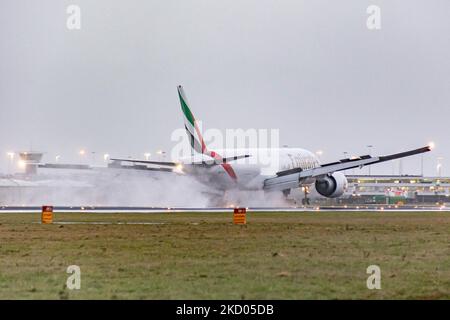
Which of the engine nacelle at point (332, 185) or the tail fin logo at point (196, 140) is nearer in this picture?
the tail fin logo at point (196, 140)

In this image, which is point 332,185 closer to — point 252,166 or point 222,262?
point 252,166

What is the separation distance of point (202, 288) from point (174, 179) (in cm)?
6265

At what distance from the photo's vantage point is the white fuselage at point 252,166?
251 feet

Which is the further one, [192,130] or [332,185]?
[332,185]

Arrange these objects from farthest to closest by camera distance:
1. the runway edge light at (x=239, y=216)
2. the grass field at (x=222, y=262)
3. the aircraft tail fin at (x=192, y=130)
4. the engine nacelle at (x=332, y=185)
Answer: the engine nacelle at (x=332, y=185)
the aircraft tail fin at (x=192, y=130)
the runway edge light at (x=239, y=216)
the grass field at (x=222, y=262)

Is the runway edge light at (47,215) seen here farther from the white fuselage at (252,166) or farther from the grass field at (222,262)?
the white fuselage at (252,166)

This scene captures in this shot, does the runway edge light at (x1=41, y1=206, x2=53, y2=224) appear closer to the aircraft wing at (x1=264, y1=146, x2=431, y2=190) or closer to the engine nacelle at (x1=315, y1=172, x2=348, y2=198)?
the aircraft wing at (x1=264, y1=146, x2=431, y2=190)

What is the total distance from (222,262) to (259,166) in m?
54.9

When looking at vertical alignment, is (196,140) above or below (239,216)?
above

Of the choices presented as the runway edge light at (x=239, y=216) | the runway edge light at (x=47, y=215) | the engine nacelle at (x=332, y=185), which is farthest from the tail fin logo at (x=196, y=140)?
the runway edge light at (x=47, y=215)

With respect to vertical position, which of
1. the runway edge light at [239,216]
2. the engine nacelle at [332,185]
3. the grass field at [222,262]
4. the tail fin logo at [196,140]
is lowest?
the grass field at [222,262]

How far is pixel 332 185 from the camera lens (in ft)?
278

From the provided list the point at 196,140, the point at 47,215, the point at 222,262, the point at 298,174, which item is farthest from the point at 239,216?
the point at 298,174
